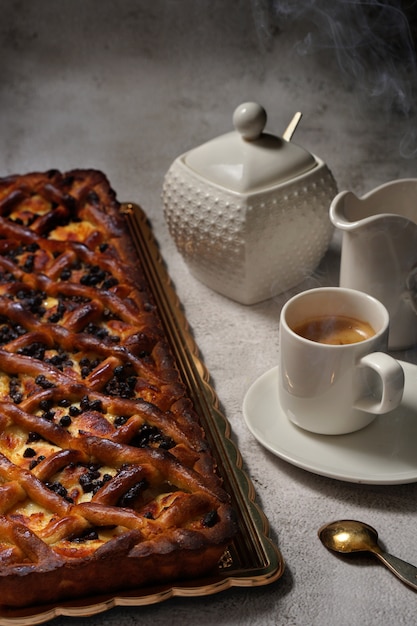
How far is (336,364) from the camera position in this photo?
5.63ft

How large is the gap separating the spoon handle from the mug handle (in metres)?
0.26

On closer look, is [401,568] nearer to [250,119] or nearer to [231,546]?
[231,546]

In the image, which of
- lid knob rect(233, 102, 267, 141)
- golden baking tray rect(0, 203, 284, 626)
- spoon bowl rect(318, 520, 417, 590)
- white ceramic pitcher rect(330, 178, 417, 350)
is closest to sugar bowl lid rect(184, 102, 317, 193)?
lid knob rect(233, 102, 267, 141)

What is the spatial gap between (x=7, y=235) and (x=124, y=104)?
1241mm

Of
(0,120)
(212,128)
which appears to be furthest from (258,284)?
(0,120)

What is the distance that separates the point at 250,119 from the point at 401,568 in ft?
3.52

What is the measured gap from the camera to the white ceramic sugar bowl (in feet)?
7.17

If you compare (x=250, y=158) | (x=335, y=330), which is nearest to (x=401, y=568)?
(x=335, y=330)

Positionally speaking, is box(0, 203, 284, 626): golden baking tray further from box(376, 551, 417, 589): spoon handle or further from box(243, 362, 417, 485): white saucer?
box(376, 551, 417, 589): spoon handle

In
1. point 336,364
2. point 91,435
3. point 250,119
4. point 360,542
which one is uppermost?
point 250,119

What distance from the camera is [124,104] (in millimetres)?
3402

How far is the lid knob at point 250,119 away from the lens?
85.5 inches

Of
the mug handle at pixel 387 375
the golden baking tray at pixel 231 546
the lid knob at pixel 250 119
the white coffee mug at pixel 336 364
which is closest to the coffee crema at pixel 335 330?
the white coffee mug at pixel 336 364

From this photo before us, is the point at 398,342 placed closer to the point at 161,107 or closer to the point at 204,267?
the point at 204,267
